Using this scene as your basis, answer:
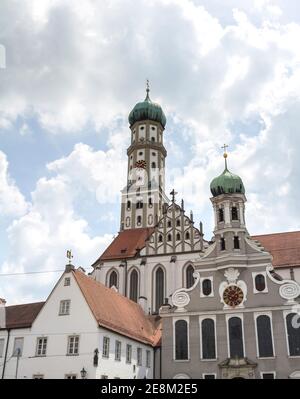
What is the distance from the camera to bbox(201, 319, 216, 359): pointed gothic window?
124 ft

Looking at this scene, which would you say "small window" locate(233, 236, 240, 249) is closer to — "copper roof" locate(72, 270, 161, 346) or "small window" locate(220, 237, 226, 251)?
"small window" locate(220, 237, 226, 251)

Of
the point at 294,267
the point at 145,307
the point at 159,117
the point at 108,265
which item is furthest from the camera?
the point at 159,117

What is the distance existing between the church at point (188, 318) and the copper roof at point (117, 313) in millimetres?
126

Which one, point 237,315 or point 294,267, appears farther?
point 294,267

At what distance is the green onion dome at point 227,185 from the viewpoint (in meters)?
45.2

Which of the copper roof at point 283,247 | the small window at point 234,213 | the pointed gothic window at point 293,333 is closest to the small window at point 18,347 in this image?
the pointed gothic window at point 293,333

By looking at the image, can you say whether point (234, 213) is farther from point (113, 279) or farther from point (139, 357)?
point (113, 279)

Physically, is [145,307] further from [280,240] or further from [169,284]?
[280,240]

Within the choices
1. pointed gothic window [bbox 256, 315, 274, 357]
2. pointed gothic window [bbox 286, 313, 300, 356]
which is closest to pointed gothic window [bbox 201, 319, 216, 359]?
pointed gothic window [bbox 256, 315, 274, 357]
